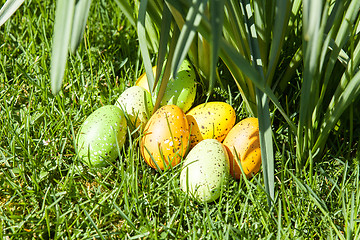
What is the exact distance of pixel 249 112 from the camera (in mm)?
1588

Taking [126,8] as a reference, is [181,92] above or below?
below

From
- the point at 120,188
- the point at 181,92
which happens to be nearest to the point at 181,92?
the point at 181,92

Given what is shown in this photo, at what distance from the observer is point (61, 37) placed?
3.22 ft

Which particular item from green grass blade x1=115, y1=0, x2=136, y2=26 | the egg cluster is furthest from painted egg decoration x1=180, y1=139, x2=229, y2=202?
green grass blade x1=115, y1=0, x2=136, y2=26

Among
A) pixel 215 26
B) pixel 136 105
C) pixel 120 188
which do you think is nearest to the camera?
pixel 215 26

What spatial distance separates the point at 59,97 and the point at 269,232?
1.02 metres

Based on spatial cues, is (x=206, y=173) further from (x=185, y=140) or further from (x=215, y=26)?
(x=215, y=26)

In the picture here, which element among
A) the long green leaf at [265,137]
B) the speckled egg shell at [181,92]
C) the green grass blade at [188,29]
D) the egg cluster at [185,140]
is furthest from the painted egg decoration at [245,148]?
the green grass blade at [188,29]

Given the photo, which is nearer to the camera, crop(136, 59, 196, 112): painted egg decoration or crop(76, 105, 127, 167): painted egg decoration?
crop(76, 105, 127, 167): painted egg decoration

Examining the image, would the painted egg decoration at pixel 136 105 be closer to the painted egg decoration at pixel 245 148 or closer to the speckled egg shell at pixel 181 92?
the speckled egg shell at pixel 181 92

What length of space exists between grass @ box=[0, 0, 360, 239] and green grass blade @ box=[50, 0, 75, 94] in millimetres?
458

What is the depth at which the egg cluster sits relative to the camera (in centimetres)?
132

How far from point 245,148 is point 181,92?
14.1 inches

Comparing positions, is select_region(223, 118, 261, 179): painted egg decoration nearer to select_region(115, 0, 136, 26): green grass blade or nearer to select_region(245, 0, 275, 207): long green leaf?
select_region(245, 0, 275, 207): long green leaf
